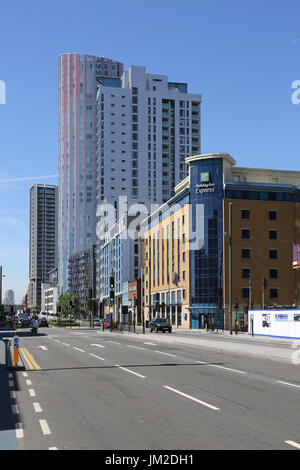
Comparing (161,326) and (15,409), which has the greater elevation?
(15,409)

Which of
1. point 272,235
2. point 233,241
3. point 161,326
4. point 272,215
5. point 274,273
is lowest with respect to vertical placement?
point 161,326

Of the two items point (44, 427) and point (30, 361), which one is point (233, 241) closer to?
point (30, 361)

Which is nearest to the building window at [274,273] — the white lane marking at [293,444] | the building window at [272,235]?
the building window at [272,235]

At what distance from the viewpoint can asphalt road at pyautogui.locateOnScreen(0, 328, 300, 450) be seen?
9359 millimetres

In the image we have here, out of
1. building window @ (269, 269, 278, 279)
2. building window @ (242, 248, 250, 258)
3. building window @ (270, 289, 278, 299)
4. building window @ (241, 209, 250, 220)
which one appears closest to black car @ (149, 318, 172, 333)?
building window @ (242, 248, 250, 258)

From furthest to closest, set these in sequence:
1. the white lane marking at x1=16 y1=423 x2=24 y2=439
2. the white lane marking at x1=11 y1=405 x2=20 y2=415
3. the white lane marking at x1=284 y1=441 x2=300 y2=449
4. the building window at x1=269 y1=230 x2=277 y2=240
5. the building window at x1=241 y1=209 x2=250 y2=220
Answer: the building window at x1=269 y1=230 x2=277 y2=240 < the building window at x1=241 y1=209 x2=250 y2=220 < the white lane marking at x1=11 y1=405 x2=20 y2=415 < the white lane marking at x1=16 y1=423 x2=24 y2=439 < the white lane marking at x1=284 y1=441 x2=300 y2=449

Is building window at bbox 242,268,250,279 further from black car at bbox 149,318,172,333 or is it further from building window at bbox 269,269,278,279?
black car at bbox 149,318,172,333

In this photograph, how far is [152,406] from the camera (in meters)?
12.7

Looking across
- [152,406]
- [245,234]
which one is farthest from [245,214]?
[152,406]

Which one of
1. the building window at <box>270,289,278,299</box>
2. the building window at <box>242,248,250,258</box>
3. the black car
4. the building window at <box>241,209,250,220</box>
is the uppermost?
the building window at <box>241,209,250,220</box>

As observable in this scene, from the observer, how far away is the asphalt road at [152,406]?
30.7 feet

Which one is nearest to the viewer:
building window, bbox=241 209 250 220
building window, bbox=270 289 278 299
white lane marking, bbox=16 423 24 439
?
white lane marking, bbox=16 423 24 439

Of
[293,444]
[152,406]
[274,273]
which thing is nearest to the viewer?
[293,444]
